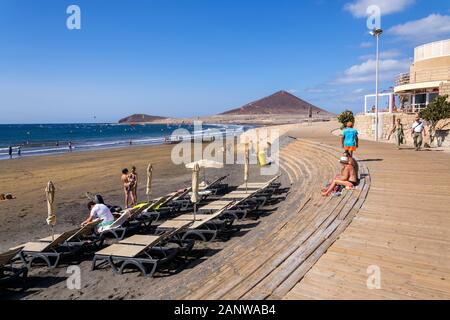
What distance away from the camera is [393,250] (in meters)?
5.24

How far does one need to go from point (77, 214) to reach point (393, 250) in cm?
1071

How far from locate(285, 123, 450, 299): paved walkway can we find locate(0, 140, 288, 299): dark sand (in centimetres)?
244

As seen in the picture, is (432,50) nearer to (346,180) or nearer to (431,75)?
(431,75)

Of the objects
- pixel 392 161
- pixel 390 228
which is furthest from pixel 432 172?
pixel 390 228

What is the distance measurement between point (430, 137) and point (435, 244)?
14.8 meters

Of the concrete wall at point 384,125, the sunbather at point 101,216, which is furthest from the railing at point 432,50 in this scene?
the sunbather at point 101,216

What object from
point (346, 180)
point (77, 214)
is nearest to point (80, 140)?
point (77, 214)

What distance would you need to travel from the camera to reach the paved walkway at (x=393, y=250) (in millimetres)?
4207

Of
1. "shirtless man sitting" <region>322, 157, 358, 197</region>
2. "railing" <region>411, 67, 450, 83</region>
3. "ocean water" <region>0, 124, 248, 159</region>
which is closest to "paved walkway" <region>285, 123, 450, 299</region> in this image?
"shirtless man sitting" <region>322, 157, 358, 197</region>

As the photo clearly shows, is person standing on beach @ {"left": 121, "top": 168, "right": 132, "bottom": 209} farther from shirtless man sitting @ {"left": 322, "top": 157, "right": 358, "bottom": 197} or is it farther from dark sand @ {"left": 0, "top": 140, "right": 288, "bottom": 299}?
shirtless man sitting @ {"left": 322, "top": 157, "right": 358, "bottom": 197}

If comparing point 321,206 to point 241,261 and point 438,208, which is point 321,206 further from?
point 241,261

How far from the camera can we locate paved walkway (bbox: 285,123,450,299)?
4.21 m

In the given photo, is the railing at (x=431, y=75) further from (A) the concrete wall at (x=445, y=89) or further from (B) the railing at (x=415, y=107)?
(A) the concrete wall at (x=445, y=89)

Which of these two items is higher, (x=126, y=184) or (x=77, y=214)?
(x=126, y=184)
